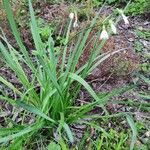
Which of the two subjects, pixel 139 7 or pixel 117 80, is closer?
pixel 117 80

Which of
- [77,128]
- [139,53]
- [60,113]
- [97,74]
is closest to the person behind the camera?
[60,113]

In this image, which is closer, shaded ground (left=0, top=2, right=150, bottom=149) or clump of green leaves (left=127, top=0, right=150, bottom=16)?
shaded ground (left=0, top=2, right=150, bottom=149)

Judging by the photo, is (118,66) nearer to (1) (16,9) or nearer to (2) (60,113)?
(2) (60,113)

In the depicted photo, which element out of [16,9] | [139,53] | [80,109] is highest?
[16,9]

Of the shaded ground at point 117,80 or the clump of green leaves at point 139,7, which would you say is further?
the clump of green leaves at point 139,7

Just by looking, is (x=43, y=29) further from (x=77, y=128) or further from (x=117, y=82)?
(x=77, y=128)

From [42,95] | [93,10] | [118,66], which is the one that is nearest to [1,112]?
[42,95]

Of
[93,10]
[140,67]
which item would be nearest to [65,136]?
[140,67]

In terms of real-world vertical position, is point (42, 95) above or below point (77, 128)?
above

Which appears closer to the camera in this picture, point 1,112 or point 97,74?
point 1,112

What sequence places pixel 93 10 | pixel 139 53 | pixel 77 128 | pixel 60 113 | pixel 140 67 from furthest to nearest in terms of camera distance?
pixel 93 10, pixel 139 53, pixel 140 67, pixel 77 128, pixel 60 113
